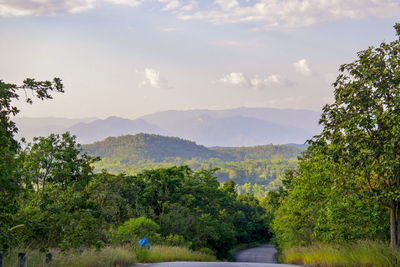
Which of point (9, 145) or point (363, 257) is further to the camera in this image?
point (363, 257)

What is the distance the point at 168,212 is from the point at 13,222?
32.4 meters

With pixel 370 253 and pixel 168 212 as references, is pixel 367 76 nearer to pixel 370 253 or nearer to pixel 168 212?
pixel 370 253

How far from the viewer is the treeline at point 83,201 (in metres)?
11.3

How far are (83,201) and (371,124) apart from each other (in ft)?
56.3

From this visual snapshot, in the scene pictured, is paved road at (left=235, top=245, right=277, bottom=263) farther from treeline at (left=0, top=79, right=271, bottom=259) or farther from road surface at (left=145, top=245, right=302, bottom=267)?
treeline at (left=0, top=79, right=271, bottom=259)

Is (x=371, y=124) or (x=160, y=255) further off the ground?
(x=371, y=124)

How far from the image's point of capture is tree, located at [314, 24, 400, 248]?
47.1ft

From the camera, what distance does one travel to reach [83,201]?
26.0 m

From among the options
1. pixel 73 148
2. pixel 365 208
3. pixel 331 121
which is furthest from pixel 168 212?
pixel 331 121

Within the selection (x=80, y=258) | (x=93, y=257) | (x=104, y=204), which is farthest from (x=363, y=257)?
(x=104, y=204)

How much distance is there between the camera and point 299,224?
3472 centimetres

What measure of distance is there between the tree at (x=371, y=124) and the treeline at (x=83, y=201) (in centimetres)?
885

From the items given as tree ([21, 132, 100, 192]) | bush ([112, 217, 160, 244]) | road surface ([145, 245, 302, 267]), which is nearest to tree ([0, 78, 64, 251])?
road surface ([145, 245, 302, 267])

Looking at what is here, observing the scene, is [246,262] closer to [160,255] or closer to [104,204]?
[104,204]
